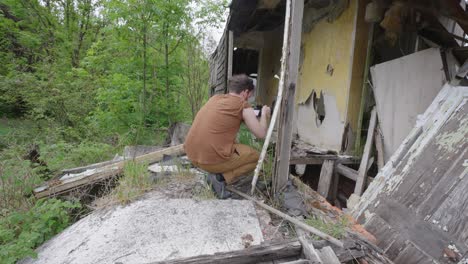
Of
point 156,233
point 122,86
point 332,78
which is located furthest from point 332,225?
point 122,86

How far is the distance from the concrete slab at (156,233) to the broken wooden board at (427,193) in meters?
1.03

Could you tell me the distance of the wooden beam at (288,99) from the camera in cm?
217

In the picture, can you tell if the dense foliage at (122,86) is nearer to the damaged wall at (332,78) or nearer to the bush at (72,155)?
the bush at (72,155)

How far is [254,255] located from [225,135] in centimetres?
121

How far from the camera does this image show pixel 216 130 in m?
2.44

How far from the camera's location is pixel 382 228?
6.43 feet

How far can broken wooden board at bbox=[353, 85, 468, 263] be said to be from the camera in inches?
64.2

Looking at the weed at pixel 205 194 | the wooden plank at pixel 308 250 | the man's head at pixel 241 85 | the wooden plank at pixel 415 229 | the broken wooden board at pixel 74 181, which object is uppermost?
the man's head at pixel 241 85

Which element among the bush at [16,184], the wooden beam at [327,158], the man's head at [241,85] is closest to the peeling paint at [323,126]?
the wooden beam at [327,158]

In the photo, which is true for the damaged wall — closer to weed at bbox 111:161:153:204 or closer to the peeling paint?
the peeling paint

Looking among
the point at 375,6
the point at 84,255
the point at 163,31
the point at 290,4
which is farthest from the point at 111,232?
the point at 163,31

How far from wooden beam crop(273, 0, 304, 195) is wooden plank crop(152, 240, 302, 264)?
73cm

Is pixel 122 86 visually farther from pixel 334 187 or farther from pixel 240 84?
pixel 334 187

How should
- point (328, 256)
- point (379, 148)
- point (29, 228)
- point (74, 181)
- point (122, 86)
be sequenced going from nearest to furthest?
point (328, 256), point (29, 228), point (74, 181), point (379, 148), point (122, 86)
